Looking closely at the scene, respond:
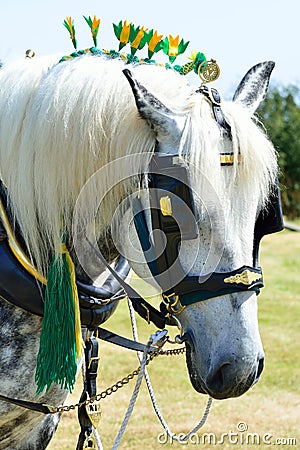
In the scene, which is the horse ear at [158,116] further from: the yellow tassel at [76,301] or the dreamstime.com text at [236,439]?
the dreamstime.com text at [236,439]

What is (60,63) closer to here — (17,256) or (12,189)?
(12,189)

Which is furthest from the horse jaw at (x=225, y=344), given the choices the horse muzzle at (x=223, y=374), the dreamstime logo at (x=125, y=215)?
the dreamstime logo at (x=125, y=215)

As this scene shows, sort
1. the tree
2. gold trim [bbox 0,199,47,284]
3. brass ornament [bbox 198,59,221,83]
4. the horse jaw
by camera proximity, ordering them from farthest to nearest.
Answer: the tree, gold trim [bbox 0,199,47,284], brass ornament [bbox 198,59,221,83], the horse jaw

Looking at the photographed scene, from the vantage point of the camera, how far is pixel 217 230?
201 centimetres

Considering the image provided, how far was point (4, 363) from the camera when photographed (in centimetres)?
235

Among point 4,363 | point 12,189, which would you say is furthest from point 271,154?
point 4,363

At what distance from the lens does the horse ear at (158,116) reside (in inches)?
80.0

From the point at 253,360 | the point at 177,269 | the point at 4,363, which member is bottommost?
the point at 4,363

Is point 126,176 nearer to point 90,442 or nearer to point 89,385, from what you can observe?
point 89,385

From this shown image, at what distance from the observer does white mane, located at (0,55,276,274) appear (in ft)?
6.78

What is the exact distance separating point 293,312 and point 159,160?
6.70 m

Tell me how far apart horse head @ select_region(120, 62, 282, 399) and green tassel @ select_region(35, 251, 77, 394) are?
344 mm

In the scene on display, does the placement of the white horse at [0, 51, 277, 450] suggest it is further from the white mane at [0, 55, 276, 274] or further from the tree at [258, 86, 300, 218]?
the tree at [258, 86, 300, 218]

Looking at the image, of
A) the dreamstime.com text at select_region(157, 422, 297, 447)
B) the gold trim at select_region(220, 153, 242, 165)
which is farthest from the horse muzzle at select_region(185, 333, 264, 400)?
the dreamstime.com text at select_region(157, 422, 297, 447)
